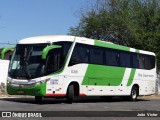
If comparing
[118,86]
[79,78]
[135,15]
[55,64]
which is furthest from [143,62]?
[135,15]

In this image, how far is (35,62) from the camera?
21.2m

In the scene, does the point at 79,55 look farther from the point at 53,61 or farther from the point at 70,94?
the point at 70,94

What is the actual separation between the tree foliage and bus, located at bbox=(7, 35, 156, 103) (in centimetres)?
1377

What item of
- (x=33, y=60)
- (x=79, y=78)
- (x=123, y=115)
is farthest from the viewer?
(x=79, y=78)

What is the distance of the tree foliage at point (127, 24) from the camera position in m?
40.8

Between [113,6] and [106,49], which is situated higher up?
[113,6]

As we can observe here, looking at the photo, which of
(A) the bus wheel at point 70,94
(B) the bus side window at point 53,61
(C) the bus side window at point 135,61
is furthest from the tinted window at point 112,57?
(B) the bus side window at point 53,61

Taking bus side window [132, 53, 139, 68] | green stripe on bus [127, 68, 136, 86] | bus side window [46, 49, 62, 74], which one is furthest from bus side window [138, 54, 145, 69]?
bus side window [46, 49, 62, 74]

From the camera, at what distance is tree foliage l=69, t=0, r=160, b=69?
40.8 meters

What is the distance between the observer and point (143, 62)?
30.0 metres

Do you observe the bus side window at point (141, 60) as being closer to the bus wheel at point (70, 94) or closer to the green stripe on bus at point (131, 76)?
the green stripe on bus at point (131, 76)

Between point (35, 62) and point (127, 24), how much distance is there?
20.6 meters

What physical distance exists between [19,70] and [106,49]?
241 inches

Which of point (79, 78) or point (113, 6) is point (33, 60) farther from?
point (113, 6)
